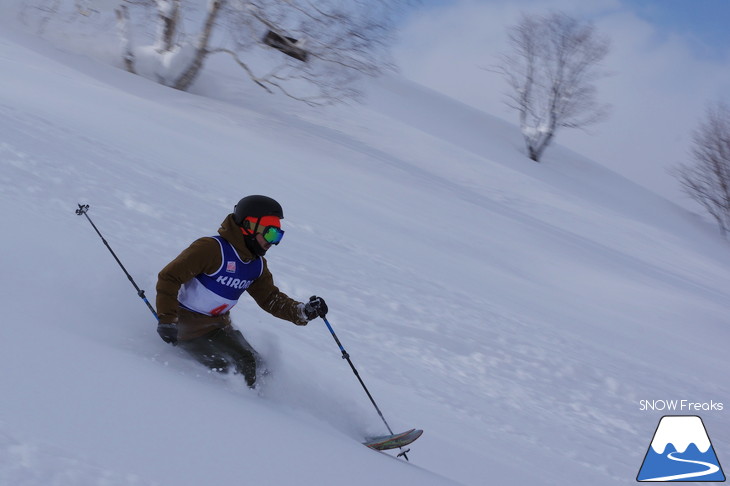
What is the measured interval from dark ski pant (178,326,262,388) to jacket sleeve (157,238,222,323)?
0.28 metres

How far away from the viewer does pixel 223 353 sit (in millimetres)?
3840

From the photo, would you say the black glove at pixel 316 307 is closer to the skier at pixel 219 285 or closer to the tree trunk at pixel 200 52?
the skier at pixel 219 285

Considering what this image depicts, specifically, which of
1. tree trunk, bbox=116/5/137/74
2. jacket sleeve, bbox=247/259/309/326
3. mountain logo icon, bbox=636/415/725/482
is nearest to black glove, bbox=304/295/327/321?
jacket sleeve, bbox=247/259/309/326

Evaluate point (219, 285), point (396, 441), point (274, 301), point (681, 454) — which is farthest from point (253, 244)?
point (681, 454)

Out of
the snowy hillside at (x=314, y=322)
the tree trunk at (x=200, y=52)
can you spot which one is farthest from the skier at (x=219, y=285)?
the tree trunk at (x=200, y=52)

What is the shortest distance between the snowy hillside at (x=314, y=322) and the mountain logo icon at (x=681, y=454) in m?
0.15

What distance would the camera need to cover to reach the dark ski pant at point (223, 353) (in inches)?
149

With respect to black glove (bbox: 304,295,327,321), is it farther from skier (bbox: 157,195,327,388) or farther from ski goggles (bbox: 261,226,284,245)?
ski goggles (bbox: 261,226,284,245)

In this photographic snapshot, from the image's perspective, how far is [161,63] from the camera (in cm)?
1675

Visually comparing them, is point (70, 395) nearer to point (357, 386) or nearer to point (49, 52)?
point (357, 386)

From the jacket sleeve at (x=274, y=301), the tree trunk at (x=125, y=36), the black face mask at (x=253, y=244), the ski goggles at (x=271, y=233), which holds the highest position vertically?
the tree trunk at (x=125, y=36)

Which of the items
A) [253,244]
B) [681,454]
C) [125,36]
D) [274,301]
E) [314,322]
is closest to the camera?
[253,244]

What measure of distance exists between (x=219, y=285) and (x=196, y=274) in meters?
0.20

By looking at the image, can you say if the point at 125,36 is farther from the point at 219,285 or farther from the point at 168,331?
the point at 168,331
